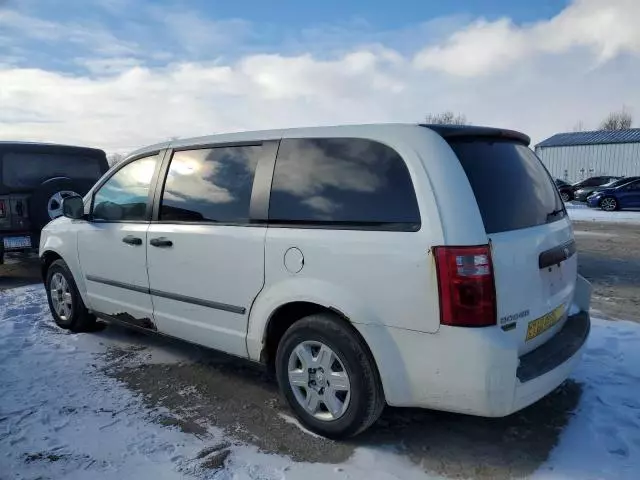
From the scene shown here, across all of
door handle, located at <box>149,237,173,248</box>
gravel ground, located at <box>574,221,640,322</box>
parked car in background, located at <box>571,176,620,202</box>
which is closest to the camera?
door handle, located at <box>149,237,173,248</box>

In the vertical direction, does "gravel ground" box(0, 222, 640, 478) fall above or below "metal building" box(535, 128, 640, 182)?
below

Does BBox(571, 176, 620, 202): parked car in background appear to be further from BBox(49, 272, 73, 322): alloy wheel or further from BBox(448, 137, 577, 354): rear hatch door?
BBox(49, 272, 73, 322): alloy wheel

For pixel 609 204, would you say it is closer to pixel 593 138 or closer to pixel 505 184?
pixel 593 138

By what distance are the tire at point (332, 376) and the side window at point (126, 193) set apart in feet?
5.79

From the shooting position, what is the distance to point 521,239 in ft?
8.96

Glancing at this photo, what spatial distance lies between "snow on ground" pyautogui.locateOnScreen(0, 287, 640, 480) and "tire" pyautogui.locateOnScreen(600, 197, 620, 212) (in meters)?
19.5

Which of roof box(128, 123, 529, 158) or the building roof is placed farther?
the building roof

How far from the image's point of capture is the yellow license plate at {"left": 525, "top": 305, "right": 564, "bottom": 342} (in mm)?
2775

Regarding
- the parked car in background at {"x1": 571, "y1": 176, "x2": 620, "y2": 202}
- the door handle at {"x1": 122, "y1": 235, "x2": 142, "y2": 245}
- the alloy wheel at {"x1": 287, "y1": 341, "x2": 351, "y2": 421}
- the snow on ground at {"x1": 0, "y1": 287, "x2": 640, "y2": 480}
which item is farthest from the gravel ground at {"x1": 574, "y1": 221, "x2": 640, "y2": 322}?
the parked car in background at {"x1": 571, "y1": 176, "x2": 620, "y2": 202}

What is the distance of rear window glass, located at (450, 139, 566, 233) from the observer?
107 inches

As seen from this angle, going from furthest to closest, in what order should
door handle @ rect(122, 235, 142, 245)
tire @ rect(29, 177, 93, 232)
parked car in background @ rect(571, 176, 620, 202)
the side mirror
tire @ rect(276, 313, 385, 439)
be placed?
parked car in background @ rect(571, 176, 620, 202)
tire @ rect(29, 177, 93, 232)
the side mirror
door handle @ rect(122, 235, 142, 245)
tire @ rect(276, 313, 385, 439)

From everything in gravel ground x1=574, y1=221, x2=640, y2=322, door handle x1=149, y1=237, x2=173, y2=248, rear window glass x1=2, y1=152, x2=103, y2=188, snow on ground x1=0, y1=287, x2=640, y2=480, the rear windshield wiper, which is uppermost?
rear window glass x1=2, y1=152, x2=103, y2=188

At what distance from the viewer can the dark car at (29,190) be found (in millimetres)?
7492

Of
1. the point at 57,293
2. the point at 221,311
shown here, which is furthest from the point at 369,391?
the point at 57,293
